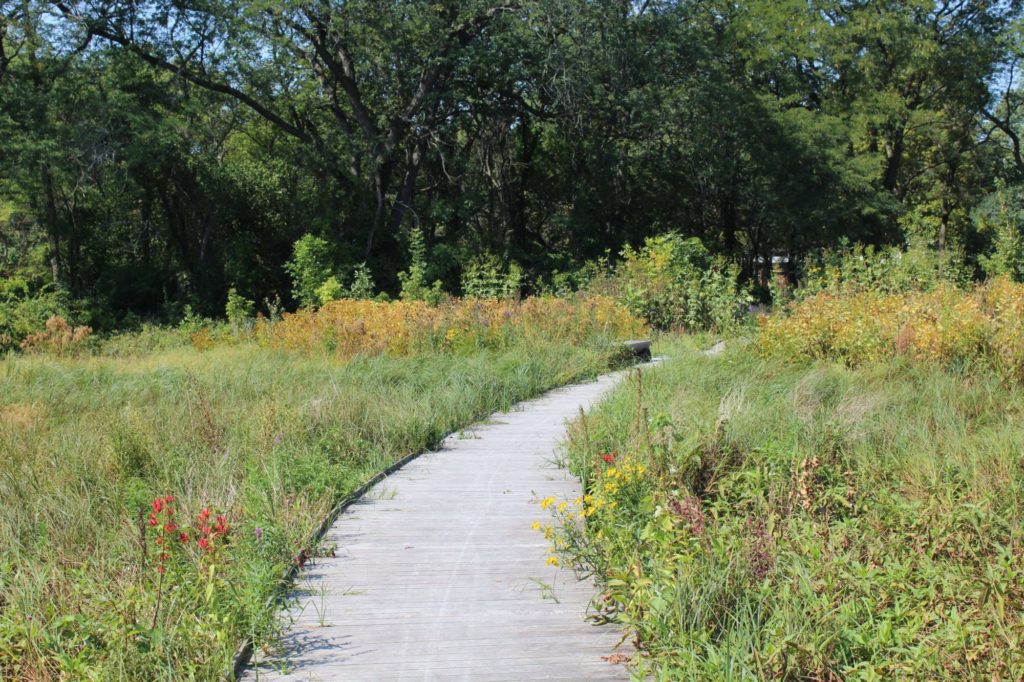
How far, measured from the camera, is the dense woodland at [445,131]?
21.5 m

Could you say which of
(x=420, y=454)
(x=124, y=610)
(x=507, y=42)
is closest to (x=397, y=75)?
(x=507, y=42)

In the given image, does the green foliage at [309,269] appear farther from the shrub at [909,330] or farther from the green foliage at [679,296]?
the shrub at [909,330]

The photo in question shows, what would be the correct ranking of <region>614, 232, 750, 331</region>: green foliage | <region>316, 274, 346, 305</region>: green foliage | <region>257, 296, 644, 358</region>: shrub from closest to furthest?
<region>257, 296, 644, 358</region>: shrub → <region>614, 232, 750, 331</region>: green foliage → <region>316, 274, 346, 305</region>: green foliage

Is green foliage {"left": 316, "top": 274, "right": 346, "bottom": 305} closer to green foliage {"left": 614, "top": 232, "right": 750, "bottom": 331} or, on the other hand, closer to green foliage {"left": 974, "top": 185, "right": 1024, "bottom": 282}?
green foliage {"left": 614, "top": 232, "right": 750, "bottom": 331}

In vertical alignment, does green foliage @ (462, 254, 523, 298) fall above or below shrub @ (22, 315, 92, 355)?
above

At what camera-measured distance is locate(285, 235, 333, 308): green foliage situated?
831 inches

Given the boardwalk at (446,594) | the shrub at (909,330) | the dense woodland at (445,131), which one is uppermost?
the dense woodland at (445,131)

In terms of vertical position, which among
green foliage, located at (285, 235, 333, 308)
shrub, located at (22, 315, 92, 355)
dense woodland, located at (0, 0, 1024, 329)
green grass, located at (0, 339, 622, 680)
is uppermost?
dense woodland, located at (0, 0, 1024, 329)

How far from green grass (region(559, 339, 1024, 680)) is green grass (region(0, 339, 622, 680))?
5.54 ft

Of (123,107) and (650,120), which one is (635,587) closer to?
(123,107)

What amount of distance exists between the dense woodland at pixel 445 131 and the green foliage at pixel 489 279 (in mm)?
455

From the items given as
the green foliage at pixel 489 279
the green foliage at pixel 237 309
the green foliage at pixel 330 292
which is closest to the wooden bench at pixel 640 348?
the green foliage at pixel 489 279

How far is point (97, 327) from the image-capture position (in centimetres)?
2159

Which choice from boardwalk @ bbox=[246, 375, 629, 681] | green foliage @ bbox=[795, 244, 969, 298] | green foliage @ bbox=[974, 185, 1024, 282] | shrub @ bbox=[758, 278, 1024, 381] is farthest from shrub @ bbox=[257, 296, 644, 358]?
green foliage @ bbox=[974, 185, 1024, 282]
